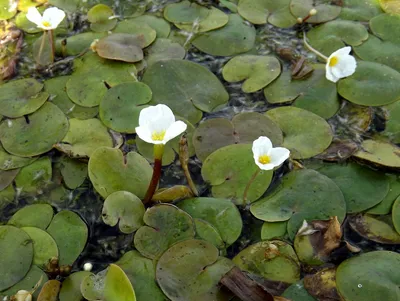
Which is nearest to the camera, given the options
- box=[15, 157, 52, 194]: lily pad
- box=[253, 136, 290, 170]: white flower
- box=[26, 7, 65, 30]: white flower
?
box=[253, 136, 290, 170]: white flower

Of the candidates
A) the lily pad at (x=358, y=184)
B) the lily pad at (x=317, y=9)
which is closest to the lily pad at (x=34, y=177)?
the lily pad at (x=358, y=184)

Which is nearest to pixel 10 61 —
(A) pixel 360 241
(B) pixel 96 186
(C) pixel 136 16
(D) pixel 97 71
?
(D) pixel 97 71

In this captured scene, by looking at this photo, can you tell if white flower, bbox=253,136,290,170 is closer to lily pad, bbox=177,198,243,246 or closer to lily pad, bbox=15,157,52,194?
lily pad, bbox=177,198,243,246

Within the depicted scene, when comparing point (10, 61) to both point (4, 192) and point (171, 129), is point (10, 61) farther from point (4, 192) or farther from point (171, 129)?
point (171, 129)

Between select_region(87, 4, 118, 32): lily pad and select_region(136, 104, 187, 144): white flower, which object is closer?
select_region(136, 104, 187, 144): white flower

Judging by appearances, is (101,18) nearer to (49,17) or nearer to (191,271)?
(49,17)

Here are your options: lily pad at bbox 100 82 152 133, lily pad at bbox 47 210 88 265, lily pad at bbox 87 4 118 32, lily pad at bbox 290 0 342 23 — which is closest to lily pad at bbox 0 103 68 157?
lily pad at bbox 100 82 152 133

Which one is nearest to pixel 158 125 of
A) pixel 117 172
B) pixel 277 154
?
pixel 117 172

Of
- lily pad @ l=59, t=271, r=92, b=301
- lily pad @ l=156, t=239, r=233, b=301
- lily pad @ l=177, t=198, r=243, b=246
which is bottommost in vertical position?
lily pad @ l=59, t=271, r=92, b=301
